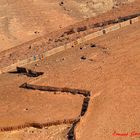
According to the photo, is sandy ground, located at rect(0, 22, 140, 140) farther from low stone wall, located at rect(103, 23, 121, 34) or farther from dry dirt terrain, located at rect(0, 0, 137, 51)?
dry dirt terrain, located at rect(0, 0, 137, 51)

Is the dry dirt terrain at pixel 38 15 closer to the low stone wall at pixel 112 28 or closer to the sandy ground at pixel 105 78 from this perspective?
the low stone wall at pixel 112 28

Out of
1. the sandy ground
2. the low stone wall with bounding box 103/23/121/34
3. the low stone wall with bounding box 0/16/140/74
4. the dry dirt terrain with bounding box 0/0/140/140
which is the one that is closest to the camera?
the sandy ground

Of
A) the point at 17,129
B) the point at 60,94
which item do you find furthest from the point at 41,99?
the point at 17,129

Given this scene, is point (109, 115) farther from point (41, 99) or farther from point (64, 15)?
point (64, 15)

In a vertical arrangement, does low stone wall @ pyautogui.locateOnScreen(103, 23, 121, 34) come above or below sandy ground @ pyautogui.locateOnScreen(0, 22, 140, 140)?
above

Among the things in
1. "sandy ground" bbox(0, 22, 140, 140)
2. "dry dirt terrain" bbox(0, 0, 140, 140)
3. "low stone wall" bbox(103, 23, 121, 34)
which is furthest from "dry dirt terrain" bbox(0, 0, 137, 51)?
"sandy ground" bbox(0, 22, 140, 140)

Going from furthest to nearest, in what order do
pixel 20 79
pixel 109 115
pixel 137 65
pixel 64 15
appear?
pixel 64 15 → pixel 20 79 → pixel 137 65 → pixel 109 115

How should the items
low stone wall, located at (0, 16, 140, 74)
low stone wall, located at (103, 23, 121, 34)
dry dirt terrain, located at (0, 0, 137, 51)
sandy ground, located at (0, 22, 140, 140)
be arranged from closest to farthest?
sandy ground, located at (0, 22, 140, 140), low stone wall, located at (0, 16, 140, 74), low stone wall, located at (103, 23, 121, 34), dry dirt terrain, located at (0, 0, 137, 51)
